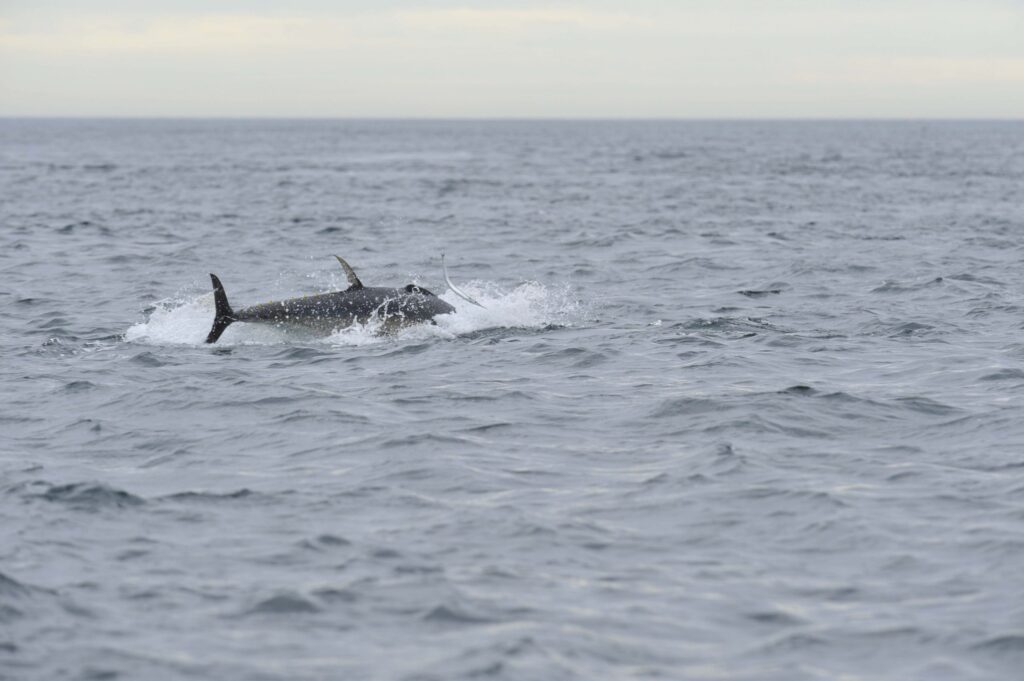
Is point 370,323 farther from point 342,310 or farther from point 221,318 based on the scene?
point 221,318

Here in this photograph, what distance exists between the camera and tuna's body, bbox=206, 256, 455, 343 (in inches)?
773

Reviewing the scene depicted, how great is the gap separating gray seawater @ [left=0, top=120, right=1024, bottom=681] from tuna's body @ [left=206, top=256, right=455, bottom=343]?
12.8 inches

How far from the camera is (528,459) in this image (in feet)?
43.3

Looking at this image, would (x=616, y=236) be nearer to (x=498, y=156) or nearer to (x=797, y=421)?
(x=797, y=421)

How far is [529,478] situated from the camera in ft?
41.0

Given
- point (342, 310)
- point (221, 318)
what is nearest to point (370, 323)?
point (342, 310)

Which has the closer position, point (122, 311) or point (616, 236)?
point (122, 311)

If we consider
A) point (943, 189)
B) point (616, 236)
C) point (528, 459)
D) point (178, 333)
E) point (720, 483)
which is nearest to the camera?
point (720, 483)

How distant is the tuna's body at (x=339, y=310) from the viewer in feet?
64.4

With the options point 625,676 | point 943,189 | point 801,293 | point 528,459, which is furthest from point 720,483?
point 943,189

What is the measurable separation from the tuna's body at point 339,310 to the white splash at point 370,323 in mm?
128

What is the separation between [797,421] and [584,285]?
41.2ft

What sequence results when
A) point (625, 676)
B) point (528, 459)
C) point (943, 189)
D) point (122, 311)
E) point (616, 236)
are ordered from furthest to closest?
1. point (943, 189)
2. point (616, 236)
3. point (122, 311)
4. point (528, 459)
5. point (625, 676)

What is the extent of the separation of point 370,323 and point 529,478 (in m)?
7.89
